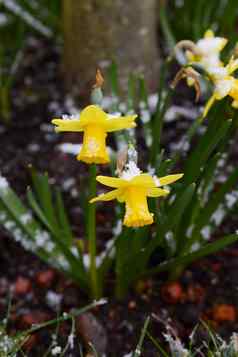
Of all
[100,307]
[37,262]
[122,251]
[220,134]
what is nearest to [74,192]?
[37,262]

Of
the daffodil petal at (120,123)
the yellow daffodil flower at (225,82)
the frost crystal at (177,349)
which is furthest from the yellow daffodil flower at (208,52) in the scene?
the frost crystal at (177,349)

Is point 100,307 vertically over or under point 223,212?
under

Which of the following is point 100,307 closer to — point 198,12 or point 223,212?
point 223,212

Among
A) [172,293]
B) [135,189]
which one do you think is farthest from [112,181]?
[172,293]

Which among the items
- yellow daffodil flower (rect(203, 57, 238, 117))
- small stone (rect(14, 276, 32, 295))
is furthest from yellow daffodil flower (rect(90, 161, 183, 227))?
small stone (rect(14, 276, 32, 295))

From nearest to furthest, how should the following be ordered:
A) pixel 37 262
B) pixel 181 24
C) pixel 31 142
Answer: pixel 37 262 < pixel 31 142 < pixel 181 24
